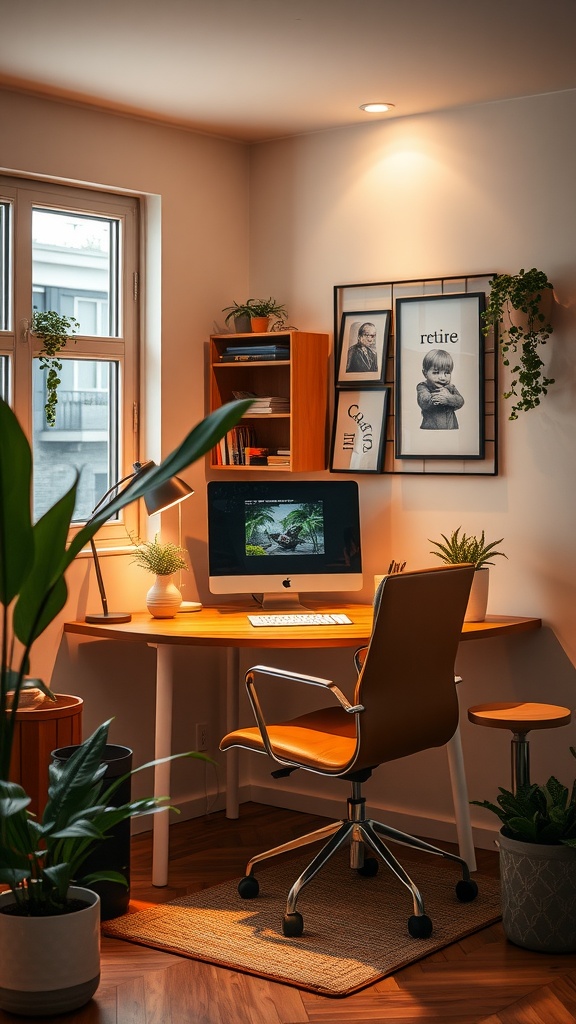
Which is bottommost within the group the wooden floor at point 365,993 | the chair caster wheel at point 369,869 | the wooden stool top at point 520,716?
the wooden floor at point 365,993

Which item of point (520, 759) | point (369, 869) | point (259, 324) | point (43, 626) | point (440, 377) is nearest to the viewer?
point (43, 626)

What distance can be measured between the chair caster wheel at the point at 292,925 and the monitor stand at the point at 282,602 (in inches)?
49.4

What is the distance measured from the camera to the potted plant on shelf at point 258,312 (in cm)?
481

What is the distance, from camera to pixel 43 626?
2.95 m

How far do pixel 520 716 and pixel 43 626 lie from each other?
163 centimetres

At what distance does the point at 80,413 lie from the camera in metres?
4.53

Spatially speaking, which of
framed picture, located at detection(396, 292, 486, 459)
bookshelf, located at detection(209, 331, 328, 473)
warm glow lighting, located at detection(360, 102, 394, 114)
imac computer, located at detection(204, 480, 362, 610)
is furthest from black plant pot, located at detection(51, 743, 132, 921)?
warm glow lighting, located at detection(360, 102, 394, 114)

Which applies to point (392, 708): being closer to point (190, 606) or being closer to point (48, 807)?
point (48, 807)

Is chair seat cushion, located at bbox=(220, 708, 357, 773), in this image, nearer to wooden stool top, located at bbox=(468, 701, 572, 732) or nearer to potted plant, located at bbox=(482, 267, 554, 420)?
wooden stool top, located at bbox=(468, 701, 572, 732)

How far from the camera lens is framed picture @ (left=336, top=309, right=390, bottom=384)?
15.2ft

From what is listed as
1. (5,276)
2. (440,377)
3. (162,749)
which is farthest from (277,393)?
(162,749)

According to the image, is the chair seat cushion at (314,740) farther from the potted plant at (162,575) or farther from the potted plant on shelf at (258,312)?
the potted plant on shelf at (258,312)

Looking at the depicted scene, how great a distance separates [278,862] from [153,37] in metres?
2.74

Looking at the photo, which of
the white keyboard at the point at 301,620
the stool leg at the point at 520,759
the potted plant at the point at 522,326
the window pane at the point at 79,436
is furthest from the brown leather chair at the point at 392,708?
A: the window pane at the point at 79,436
